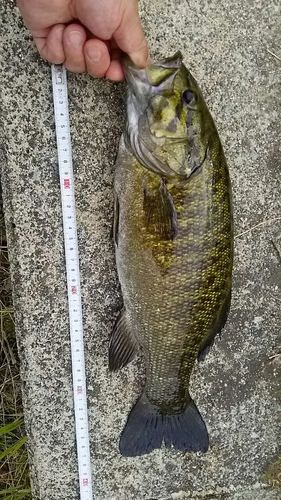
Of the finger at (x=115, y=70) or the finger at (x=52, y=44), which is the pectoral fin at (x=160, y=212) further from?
the finger at (x=52, y=44)

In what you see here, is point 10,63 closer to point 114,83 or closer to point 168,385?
point 114,83

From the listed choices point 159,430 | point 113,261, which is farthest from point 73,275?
point 159,430

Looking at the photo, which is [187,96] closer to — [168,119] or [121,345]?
[168,119]

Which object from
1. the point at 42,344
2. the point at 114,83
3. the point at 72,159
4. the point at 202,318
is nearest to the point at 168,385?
the point at 202,318

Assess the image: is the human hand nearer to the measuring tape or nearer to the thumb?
the thumb

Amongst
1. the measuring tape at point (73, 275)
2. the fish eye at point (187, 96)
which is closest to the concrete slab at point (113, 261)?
the measuring tape at point (73, 275)

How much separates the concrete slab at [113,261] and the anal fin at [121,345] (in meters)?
0.09

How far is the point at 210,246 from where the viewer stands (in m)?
1.90

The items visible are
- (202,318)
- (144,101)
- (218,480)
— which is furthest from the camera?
(218,480)

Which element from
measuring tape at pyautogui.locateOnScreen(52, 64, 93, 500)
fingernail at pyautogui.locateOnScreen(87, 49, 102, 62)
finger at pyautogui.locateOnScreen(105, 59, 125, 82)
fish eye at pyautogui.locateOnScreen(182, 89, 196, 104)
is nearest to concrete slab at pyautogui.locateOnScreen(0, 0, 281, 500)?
measuring tape at pyautogui.locateOnScreen(52, 64, 93, 500)

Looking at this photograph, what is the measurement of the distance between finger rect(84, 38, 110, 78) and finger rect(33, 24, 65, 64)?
0.33 ft

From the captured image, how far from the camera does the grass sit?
248 centimetres

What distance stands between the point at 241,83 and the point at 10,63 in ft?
3.00

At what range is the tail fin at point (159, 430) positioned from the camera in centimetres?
214
